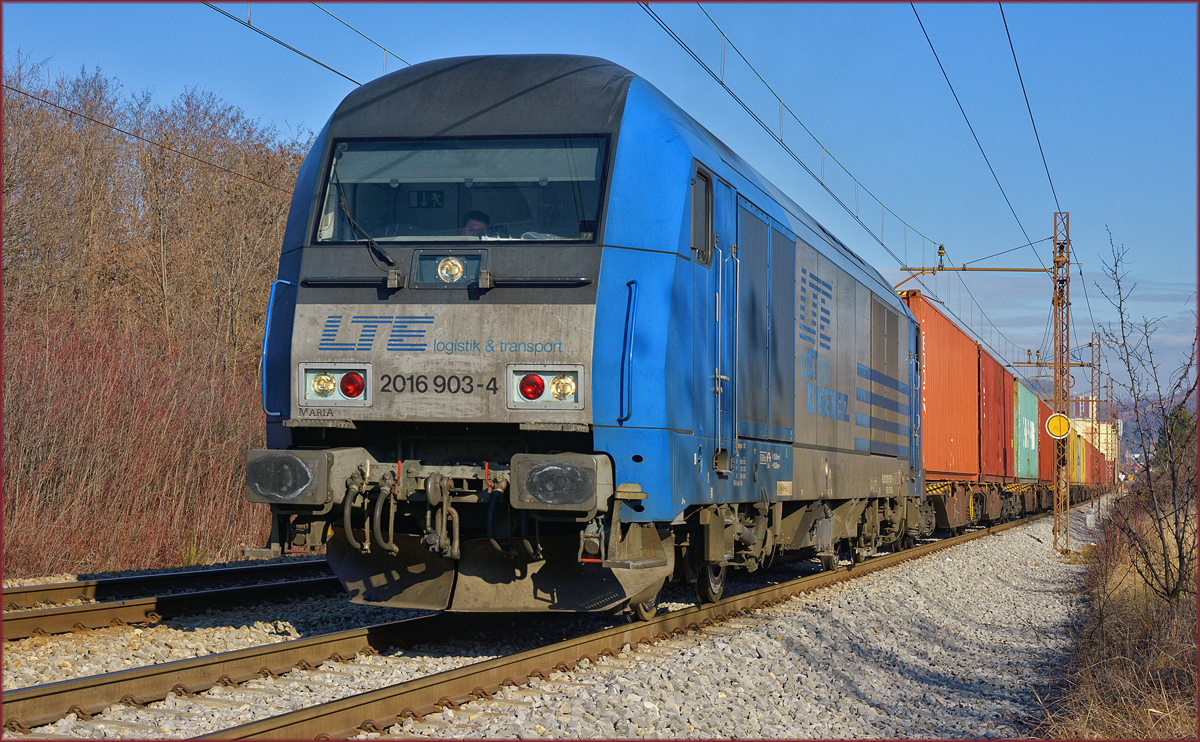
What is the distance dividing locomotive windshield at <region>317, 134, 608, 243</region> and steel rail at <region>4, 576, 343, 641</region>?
11.1 ft

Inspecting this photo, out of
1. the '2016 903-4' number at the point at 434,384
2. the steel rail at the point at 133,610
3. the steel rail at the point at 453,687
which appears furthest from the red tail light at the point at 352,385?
the steel rail at the point at 133,610

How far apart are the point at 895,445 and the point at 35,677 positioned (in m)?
11.2

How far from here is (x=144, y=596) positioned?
9.67 m

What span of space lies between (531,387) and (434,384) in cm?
61

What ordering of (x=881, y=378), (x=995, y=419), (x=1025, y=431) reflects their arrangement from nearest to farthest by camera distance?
1. (x=881, y=378)
2. (x=995, y=419)
3. (x=1025, y=431)

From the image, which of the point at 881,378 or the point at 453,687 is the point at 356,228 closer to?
the point at 453,687

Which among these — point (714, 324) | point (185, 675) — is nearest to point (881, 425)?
point (714, 324)

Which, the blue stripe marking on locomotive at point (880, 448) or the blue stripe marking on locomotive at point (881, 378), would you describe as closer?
the blue stripe marking on locomotive at point (880, 448)

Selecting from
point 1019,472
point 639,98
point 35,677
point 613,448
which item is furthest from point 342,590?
point 1019,472

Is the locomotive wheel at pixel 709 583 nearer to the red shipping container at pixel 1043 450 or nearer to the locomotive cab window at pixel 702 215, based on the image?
the locomotive cab window at pixel 702 215

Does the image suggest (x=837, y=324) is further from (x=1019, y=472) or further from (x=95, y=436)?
(x=1019, y=472)

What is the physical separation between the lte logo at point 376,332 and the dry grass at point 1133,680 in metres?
4.28

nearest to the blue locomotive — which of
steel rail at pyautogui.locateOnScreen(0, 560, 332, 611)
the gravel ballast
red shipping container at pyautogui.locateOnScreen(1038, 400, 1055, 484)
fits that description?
the gravel ballast

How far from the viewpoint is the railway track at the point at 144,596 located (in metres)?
7.57
